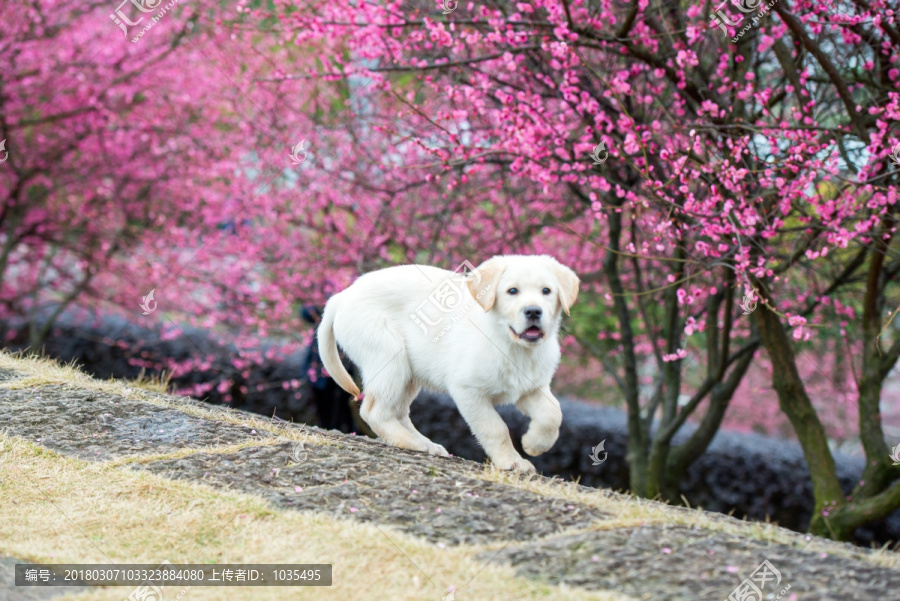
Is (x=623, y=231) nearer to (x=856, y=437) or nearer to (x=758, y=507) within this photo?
(x=758, y=507)

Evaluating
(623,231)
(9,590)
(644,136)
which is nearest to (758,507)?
(623,231)

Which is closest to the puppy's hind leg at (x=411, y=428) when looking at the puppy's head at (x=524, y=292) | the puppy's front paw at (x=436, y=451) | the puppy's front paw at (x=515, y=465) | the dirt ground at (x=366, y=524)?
the puppy's front paw at (x=436, y=451)

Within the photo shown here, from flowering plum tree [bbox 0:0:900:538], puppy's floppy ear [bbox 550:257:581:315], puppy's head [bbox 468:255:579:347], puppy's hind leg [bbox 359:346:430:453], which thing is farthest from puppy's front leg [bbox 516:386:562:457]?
flowering plum tree [bbox 0:0:900:538]

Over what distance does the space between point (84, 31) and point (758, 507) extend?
1002cm

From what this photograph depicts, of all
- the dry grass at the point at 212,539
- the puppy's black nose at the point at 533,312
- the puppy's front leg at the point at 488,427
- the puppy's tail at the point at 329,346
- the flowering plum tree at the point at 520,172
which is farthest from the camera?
the flowering plum tree at the point at 520,172

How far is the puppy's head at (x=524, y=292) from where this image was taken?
181 inches

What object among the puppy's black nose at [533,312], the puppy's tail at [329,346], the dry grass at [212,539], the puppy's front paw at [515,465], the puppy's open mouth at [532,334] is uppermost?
the puppy's black nose at [533,312]

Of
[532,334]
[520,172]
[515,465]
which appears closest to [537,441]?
[515,465]

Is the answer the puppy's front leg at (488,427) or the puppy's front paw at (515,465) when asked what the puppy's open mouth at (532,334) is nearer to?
the puppy's front leg at (488,427)

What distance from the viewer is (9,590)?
3.32 meters

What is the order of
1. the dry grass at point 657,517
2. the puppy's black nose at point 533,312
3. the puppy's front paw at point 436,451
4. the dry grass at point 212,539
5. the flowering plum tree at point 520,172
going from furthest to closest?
1. the flowering plum tree at point 520,172
2. the puppy's front paw at point 436,451
3. the puppy's black nose at point 533,312
4. the dry grass at point 657,517
5. the dry grass at point 212,539

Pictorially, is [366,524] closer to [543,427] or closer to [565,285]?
[543,427]

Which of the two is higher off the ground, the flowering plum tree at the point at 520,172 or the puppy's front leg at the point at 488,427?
the flowering plum tree at the point at 520,172

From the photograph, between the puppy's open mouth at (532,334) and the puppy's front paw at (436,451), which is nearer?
the puppy's open mouth at (532,334)
